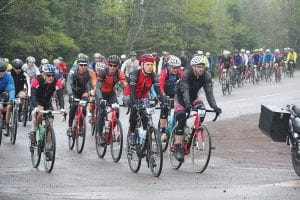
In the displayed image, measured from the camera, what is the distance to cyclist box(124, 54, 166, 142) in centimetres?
1270

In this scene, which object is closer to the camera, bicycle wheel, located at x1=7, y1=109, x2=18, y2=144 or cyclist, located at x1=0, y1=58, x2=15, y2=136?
cyclist, located at x1=0, y1=58, x2=15, y2=136

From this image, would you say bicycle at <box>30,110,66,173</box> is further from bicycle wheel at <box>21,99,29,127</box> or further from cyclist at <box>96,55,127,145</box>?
bicycle wheel at <box>21,99,29,127</box>


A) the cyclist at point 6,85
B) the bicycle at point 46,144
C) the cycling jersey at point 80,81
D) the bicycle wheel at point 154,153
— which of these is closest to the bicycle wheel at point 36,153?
the bicycle at point 46,144

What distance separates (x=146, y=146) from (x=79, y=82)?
3756 millimetres

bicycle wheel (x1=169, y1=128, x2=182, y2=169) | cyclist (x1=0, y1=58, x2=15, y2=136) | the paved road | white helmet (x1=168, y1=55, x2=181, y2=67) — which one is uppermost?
white helmet (x1=168, y1=55, x2=181, y2=67)

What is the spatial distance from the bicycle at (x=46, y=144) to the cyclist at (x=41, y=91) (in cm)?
13

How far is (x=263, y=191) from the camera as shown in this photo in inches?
408

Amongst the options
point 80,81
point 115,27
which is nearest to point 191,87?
point 80,81

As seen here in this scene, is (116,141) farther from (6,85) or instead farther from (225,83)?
(225,83)

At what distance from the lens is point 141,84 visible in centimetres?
1322

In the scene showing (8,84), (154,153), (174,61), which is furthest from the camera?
(174,61)

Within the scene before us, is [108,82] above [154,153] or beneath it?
above

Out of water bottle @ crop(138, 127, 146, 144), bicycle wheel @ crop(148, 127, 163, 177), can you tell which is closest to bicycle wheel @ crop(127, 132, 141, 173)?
water bottle @ crop(138, 127, 146, 144)

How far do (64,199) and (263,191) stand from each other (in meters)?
2.84
